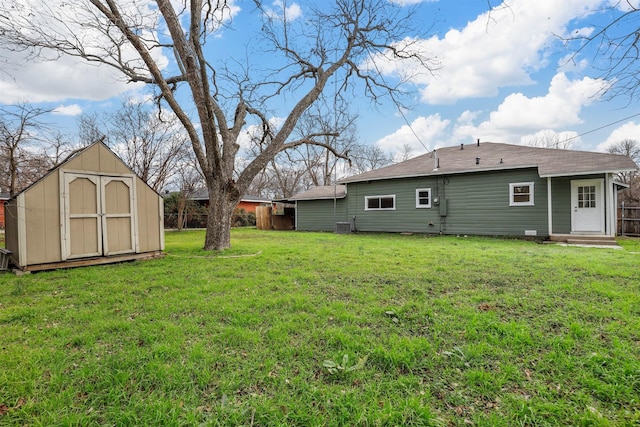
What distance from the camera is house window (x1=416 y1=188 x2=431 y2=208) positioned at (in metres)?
13.6

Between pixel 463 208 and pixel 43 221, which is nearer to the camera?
pixel 43 221

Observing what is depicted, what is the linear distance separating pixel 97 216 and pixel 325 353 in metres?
6.26

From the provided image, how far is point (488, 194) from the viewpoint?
12156 millimetres

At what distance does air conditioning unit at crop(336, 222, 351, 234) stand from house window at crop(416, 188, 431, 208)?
3712mm

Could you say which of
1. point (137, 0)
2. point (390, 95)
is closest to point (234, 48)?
point (137, 0)

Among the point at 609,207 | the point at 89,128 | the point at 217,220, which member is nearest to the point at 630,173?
the point at 609,207

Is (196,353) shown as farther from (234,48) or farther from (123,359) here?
(234,48)

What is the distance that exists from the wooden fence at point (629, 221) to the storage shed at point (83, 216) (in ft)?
61.5

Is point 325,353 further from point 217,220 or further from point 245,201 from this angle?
point 245,201

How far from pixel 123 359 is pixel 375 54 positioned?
10.3m

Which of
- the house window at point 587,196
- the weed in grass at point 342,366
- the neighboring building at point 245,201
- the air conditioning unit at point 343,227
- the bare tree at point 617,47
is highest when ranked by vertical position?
the bare tree at point 617,47

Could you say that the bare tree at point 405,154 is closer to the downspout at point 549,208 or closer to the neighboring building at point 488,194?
the neighboring building at point 488,194

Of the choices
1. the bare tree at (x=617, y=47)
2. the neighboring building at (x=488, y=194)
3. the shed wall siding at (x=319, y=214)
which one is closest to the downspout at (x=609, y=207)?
the neighboring building at (x=488, y=194)

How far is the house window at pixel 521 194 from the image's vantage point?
1127 centimetres
